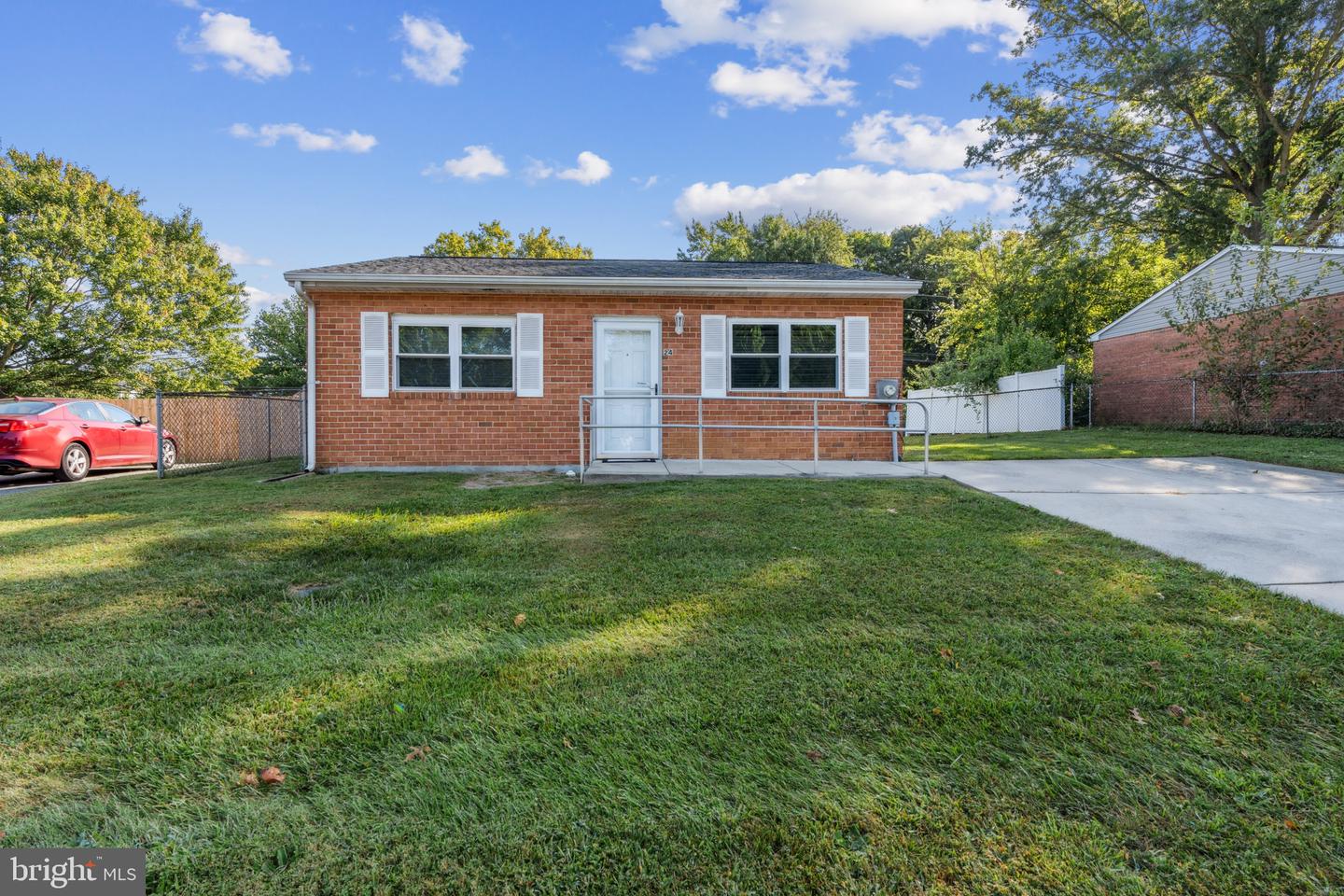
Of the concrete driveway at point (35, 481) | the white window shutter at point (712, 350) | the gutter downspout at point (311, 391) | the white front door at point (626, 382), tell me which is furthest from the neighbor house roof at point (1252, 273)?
the concrete driveway at point (35, 481)

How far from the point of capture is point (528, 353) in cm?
877

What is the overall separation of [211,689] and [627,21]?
13013mm

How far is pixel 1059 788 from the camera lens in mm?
1618

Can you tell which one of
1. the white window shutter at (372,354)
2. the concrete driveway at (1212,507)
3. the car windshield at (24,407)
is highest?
the white window shutter at (372,354)

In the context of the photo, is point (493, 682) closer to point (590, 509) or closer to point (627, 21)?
point (590, 509)

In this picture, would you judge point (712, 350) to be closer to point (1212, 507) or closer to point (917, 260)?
point (1212, 507)

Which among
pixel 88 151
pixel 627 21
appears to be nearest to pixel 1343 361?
pixel 627 21

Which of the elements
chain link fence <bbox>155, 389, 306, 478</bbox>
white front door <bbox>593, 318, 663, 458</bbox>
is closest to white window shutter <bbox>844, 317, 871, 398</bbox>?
white front door <bbox>593, 318, 663, 458</bbox>

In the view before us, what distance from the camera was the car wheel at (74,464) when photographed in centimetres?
914

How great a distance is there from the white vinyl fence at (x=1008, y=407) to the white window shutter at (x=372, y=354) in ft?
44.9

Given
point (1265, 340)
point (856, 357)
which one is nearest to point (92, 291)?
point (856, 357)

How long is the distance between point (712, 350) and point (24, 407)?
10.2m

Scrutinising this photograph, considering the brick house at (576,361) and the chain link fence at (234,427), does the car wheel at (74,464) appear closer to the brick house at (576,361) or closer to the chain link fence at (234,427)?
the chain link fence at (234,427)

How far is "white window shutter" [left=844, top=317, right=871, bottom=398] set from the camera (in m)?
9.02
